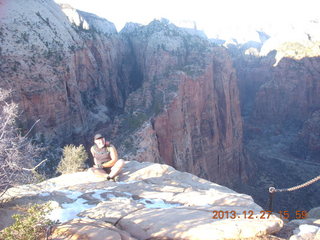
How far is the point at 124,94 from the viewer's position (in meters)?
44.8

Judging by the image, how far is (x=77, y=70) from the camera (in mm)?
32094

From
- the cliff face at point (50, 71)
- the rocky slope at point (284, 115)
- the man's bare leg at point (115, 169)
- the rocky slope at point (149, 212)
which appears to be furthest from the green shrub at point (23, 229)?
the rocky slope at point (284, 115)

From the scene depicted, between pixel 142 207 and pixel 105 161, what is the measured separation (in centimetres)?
329

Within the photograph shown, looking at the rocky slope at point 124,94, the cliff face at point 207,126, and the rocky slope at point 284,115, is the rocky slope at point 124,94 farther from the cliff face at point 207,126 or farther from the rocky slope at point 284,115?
the rocky slope at point 284,115

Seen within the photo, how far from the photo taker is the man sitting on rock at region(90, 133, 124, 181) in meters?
8.62

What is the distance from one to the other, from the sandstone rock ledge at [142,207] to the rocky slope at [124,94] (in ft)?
40.6

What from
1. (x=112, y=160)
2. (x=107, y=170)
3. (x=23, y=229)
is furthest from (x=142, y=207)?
(x=107, y=170)

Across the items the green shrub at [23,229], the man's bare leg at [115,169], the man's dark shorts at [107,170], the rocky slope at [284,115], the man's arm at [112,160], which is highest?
the green shrub at [23,229]

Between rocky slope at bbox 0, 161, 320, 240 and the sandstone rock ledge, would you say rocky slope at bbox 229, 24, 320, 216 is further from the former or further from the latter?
rocky slope at bbox 0, 161, 320, 240

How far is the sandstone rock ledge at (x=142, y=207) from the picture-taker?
4727 mm

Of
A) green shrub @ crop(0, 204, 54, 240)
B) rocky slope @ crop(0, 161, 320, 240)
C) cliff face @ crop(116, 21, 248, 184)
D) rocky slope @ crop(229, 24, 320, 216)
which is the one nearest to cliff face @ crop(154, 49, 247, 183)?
cliff face @ crop(116, 21, 248, 184)

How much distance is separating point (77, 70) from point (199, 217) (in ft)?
97.2

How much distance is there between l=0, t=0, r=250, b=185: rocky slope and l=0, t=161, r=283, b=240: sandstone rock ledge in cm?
1237

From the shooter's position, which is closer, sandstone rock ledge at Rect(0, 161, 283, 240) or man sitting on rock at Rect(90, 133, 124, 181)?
Result: sandstone rock ledge at Rect(0, 161, 283, 240)
